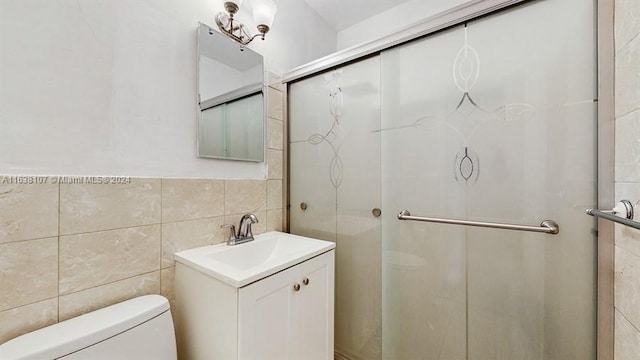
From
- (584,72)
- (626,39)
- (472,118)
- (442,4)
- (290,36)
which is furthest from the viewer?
(290,36)

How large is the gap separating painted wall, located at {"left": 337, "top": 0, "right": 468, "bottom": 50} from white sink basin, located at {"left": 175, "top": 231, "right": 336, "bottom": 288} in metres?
1.33

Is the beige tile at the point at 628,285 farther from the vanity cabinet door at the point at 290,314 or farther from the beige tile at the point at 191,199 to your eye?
the beige tile at the point at 191,199

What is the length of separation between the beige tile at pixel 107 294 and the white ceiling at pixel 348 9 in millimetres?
2054

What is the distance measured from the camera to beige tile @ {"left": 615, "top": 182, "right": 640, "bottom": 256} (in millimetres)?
705

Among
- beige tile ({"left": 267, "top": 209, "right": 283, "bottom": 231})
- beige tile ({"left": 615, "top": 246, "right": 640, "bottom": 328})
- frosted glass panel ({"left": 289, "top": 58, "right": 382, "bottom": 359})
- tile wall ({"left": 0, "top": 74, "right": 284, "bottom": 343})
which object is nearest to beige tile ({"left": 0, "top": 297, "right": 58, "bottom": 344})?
tile wall ({"left": 0, "top": 74, "right": 284, "bottom": 343})

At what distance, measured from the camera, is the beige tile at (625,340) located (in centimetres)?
71

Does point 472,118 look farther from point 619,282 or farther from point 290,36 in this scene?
point 290,36

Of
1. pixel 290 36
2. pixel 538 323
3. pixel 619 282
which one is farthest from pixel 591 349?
pixel 290 36

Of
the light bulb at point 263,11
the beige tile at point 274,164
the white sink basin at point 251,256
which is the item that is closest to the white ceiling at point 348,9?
the light bulb at point 263,11

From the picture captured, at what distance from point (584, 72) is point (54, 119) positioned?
1.86 m

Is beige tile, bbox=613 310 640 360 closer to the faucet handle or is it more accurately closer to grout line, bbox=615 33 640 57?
grout line, bbox=615 33 640 57

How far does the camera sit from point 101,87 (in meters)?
0.93

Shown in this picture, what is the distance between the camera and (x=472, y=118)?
1078 millimetres

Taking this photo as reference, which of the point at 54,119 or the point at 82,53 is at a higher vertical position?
the point at 82,53
